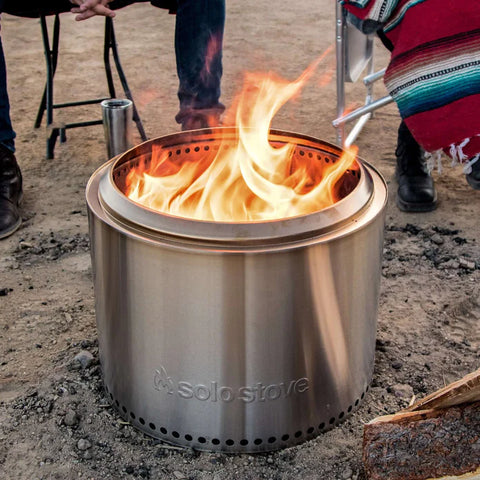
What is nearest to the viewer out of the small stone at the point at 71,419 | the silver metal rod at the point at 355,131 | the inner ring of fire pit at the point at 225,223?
the inner ring of fire pit at the point at 225,223

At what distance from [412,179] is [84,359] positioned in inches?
73.8

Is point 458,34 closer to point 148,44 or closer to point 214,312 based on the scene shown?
point 214,312

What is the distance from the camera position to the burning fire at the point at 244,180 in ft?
6.57

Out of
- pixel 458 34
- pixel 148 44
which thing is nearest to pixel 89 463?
pixel 458 34

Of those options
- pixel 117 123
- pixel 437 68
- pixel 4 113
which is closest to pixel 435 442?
pixel 437 68

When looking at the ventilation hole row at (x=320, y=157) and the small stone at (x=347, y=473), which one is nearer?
the small stone at (x=347, y=473)

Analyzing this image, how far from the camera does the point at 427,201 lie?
3246 mm

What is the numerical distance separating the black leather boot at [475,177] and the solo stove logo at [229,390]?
191cm

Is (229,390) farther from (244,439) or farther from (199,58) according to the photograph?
(199,58)

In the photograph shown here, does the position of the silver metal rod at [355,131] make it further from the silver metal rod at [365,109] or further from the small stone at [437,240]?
the small stone at [437,240]

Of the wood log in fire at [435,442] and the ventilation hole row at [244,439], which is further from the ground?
the wood log in fire at [435,442]

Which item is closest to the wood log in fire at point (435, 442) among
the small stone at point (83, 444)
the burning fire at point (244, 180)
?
the burning fire at point (244, 180)

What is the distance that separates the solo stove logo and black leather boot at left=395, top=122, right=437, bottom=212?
171 cm

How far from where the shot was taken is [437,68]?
2.60 metres
